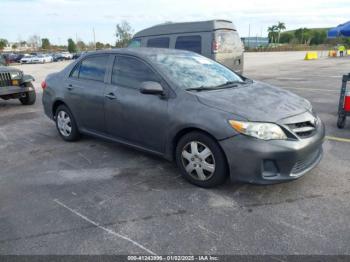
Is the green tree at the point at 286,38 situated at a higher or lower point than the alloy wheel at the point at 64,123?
higher

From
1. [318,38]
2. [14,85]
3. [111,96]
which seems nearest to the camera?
[111,96]

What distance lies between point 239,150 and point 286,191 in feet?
2.69

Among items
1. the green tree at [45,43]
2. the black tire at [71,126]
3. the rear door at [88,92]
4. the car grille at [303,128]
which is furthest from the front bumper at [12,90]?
the green tree at [45,43]

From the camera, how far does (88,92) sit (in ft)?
15.5

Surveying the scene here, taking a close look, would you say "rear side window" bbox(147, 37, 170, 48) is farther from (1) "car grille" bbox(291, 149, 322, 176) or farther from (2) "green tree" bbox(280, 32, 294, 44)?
(2) "green tree" bbox(280, 32, 294, 44)

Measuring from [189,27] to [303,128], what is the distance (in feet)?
23.7

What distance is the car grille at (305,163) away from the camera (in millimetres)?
3230

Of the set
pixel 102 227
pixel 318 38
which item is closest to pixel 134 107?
pixel 102 227

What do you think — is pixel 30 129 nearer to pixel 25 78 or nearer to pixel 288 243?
pixel 25 78

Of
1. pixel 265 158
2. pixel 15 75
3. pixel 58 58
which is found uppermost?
pixel 58 58

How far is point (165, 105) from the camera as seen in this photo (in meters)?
3.74

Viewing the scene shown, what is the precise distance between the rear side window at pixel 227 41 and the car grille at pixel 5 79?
237 inches

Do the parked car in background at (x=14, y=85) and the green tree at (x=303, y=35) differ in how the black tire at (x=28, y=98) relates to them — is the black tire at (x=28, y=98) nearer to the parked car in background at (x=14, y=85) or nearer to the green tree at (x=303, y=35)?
the parked car in background at (x=14, y=85)

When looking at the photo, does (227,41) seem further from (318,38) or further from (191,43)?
(318,38)
